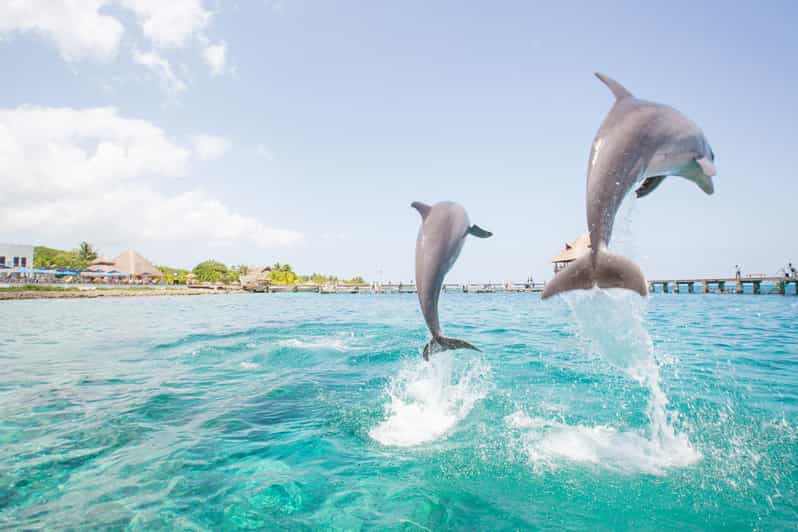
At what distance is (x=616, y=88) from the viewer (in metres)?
3.44

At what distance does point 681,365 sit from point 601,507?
6.70m

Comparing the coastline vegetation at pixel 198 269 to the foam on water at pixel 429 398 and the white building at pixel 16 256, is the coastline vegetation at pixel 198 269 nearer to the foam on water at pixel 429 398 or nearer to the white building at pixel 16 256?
the white building at pixel 16 256

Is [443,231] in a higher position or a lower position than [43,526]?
higher

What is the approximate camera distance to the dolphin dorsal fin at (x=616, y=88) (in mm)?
3418

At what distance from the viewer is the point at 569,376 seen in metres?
7.55

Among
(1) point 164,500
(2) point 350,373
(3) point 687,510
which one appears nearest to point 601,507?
(3) point 687,510

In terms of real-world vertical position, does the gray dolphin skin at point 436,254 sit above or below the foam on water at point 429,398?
above

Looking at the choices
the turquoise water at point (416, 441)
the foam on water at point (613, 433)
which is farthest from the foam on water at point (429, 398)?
the foam on water at point (613, 433)

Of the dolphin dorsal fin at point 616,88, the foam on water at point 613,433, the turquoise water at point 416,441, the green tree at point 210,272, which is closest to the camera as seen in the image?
the turquoise water at point 416,441

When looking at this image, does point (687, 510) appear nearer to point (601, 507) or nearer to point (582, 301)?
point (601, 507)

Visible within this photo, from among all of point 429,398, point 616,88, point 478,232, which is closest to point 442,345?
point 478,232

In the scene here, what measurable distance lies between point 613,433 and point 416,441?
7.29 feet

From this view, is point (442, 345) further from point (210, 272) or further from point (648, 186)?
point (210, 272)

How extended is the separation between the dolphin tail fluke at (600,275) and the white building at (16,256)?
284ft
